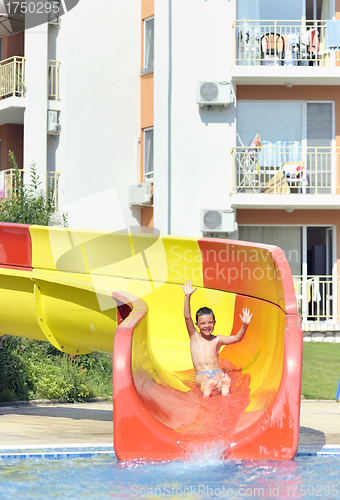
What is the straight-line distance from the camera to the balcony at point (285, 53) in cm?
1725

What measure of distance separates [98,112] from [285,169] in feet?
18.1

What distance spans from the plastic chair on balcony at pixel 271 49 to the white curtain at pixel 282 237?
14.1ft

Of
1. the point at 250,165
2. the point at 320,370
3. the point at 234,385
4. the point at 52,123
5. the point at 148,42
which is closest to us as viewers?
the point at 234,385

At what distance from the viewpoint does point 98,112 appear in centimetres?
1914

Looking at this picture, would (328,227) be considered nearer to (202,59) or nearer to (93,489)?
(202,59)

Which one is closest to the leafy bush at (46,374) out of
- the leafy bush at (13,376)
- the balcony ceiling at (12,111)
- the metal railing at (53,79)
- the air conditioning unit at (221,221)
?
the leafy bush at (13,376)

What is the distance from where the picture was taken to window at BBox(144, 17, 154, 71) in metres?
19.2

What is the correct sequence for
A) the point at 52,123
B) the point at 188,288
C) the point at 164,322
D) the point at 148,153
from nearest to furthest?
the point at 188,288 < the point at 164,322 < the point at 52,123 < the point at 148,153

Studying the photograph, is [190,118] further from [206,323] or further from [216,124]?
[206,323]

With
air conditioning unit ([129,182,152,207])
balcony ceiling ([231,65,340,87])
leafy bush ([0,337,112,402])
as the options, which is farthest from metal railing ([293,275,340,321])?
leafy bush ([0,337,112,402])

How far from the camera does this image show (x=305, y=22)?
18.4 meters

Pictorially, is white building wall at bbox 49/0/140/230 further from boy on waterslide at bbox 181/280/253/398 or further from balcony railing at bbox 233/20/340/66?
boy on waterslide at bbox 181/280/253/398

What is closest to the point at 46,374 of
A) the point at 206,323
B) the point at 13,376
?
the point at 13,376

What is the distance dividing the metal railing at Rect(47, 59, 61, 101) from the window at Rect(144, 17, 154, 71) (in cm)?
244
